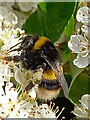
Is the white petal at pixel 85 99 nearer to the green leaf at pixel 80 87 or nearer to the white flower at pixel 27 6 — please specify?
the green leaf at pixel 80 87

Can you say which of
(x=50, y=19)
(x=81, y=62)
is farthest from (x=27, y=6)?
(x=81, y=62)

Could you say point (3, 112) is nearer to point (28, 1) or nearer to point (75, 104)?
point (75, 104)

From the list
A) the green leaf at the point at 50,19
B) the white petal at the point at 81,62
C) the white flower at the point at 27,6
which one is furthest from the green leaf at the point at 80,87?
the white flower at the point at 27,6

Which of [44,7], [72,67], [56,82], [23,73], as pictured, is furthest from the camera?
[44,7]

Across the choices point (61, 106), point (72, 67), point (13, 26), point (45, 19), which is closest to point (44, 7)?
point (45, 19)

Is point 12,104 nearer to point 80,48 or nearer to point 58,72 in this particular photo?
point 58,72

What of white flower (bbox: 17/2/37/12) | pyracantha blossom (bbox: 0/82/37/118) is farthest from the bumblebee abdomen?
white flower (bbox: 17/2/37/12)
